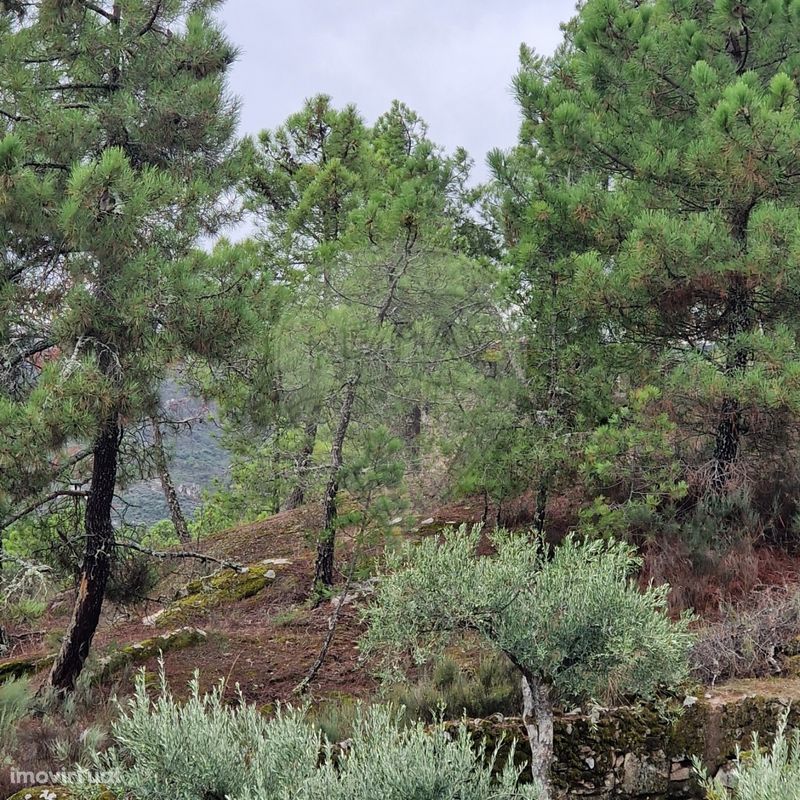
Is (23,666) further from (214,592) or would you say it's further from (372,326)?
(372,326)

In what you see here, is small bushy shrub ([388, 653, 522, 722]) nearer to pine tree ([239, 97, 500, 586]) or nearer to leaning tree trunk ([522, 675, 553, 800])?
leaning tree trunk ([522, 675, 553, 800])

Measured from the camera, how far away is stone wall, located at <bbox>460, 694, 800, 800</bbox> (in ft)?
17.9

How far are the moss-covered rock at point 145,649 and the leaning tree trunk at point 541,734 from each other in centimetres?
410

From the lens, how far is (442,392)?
381 inches

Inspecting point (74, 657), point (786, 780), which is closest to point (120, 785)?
point (74, 657)

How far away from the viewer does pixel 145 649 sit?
8.12 metres

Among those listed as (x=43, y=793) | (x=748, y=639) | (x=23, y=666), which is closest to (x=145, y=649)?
(x=23, y=666)

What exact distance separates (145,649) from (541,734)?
16.5ft

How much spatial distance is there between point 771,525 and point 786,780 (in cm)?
591

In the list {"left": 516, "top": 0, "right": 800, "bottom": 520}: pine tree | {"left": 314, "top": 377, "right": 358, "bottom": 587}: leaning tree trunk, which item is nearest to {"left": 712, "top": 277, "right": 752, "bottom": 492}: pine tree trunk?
{"left": 516, "top": 0, "right": 800, "bottom": 520}: pine tree

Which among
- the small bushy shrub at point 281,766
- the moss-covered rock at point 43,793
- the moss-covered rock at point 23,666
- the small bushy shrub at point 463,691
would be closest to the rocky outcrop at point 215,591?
the moss-covered rock at point 23,666

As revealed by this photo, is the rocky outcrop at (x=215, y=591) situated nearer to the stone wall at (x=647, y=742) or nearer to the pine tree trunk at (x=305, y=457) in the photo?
the pine tree trunk at (x=305, y=457)

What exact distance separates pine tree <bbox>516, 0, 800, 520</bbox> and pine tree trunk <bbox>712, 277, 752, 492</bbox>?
2 centimetres

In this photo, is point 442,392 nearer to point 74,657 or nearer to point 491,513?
point 491,513
